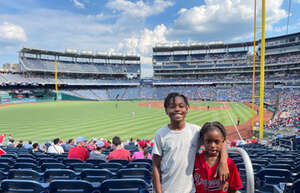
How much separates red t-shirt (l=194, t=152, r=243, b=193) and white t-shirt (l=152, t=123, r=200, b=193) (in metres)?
0.09

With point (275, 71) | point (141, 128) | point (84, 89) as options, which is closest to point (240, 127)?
point (141, 128)

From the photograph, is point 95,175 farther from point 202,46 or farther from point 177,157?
point 202,46

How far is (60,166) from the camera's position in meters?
5.25

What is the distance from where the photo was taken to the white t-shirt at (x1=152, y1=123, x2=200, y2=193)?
7.66ft

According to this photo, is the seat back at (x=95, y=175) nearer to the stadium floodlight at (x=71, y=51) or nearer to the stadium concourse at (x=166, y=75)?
the stadium concourse at (x=166, y=75)

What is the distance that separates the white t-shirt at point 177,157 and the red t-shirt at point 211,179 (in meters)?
0.09

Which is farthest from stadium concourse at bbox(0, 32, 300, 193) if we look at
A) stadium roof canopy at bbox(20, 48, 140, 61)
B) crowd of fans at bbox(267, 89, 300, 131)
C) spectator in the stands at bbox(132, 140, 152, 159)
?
spectator in the stands at bbox(132, 140, 152, 159)

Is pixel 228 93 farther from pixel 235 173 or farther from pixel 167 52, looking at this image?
pixel 235 173

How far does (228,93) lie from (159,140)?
218 feet

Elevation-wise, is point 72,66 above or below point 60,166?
above

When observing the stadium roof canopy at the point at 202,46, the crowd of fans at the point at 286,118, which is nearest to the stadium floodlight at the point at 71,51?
the stadium roof canopy at the point at 202,46

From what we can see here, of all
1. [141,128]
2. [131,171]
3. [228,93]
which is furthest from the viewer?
[228,93]

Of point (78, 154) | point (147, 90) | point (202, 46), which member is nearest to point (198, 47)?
point (202, 46)

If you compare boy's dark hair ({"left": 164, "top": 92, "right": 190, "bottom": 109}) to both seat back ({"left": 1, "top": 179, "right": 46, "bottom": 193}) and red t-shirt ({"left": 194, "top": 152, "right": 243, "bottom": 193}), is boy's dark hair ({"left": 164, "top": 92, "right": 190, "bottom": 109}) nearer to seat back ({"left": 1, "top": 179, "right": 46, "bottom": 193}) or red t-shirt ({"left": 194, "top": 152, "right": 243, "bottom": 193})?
red t-shirt ({"left": 194, "top": 152, "right": 243, "bottom": 193})
